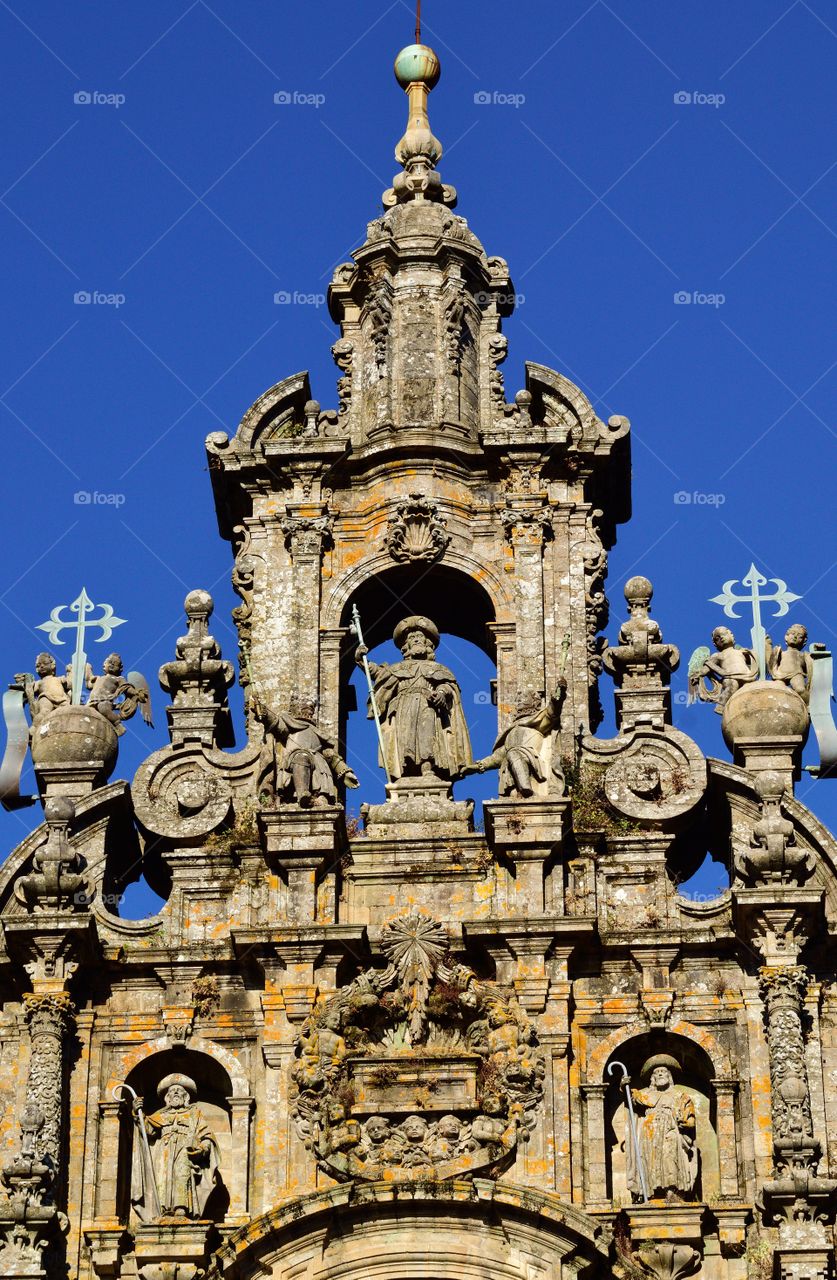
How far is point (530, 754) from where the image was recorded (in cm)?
3547

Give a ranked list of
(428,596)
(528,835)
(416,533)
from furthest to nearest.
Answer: (428,596) → (416,533) → (528,835)

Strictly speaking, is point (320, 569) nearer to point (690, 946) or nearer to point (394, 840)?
point (394, 840)

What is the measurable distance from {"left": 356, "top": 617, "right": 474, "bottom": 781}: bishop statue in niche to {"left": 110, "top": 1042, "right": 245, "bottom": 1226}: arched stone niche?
3633 mm

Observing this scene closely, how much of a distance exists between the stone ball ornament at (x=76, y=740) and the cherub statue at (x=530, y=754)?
3.62 metres

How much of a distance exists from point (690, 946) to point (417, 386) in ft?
24.0

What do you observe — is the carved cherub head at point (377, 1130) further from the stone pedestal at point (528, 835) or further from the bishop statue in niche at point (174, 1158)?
the stone pedestal at point (528, 835)

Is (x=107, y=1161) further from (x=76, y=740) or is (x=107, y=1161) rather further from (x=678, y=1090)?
(x=678, y=1090)

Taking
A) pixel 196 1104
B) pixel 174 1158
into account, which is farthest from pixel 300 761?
pixel 174 1158

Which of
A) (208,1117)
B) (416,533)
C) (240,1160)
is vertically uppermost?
(416,533)

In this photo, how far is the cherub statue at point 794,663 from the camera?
3644 centimetres

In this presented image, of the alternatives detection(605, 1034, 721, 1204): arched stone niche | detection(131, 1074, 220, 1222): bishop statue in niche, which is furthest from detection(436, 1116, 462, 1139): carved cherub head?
detection(131, 1074, 220, 1222): bishop statue in niche

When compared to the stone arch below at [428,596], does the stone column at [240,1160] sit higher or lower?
lower

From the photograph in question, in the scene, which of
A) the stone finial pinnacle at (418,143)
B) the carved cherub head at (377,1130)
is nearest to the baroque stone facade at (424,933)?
the carved cherub head at (377,1130)

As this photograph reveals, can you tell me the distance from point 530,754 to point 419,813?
126 centimetres
